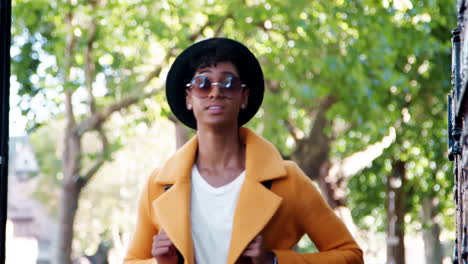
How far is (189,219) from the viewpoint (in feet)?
12.6

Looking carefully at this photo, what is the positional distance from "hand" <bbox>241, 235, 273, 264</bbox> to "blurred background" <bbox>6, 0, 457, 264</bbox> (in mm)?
9954

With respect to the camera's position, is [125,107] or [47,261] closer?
[125,107]

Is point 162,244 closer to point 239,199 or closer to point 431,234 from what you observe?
point 239,199

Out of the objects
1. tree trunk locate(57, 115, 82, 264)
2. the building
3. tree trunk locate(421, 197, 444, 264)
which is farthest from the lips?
the building

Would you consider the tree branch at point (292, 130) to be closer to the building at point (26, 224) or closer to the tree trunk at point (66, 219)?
the tree trunk at point (66, 219)

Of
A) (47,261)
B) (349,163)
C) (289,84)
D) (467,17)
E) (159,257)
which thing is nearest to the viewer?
(467,17)

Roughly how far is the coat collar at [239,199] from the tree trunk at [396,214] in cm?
1457

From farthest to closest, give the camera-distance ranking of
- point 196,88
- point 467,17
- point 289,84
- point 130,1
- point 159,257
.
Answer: point 130,1 < point 289,84 < point 196,88 < point 159,257 < point 467,17

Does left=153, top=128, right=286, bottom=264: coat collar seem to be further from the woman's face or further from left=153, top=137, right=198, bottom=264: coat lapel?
the woman's face

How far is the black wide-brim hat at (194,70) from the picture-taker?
405 cm

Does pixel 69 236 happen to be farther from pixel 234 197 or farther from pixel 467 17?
pixel 467 17

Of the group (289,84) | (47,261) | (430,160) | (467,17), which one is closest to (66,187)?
(289,84)

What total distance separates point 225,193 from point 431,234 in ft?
69.9

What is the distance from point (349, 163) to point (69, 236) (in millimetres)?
5483
